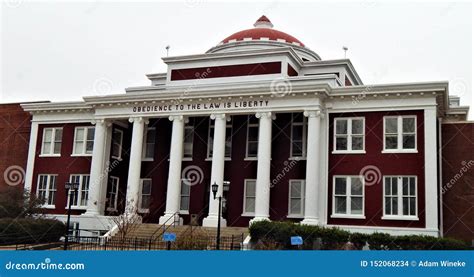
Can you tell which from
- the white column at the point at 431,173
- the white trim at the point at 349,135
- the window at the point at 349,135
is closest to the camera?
the white column at the point at 431,173

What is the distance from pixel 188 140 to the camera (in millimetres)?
37688

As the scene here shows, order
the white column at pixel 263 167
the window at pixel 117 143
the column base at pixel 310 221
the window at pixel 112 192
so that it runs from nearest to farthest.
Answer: the column base at pixel 310 221 → the white column at pixel 263 167 → the window at pixel 112 192 → the window at pixel 117 143

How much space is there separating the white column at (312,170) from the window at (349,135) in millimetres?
1444

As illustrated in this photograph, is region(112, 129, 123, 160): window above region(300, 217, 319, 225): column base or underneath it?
above

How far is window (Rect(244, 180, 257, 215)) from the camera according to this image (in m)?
34.7

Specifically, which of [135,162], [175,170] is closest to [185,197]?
[175,170]

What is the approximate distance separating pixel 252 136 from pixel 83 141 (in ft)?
40.4

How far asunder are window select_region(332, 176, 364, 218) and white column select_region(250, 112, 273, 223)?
3857 millimetres

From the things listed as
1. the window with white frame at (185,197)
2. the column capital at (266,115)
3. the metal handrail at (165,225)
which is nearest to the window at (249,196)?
the window with white frame at (185,197)

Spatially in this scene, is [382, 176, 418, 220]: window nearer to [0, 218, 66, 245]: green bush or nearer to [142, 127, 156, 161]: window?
[142, 127, 156, 161]: window

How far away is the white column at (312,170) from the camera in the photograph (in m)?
30.8

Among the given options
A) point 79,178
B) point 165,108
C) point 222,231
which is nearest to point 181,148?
point 165,108

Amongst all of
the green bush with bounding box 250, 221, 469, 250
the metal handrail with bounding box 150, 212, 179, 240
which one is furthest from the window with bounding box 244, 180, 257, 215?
the green bush with bounding box 250, 221, 469, 250

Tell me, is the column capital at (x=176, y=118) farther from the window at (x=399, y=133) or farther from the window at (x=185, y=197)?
the window at (x=399, y=133)
